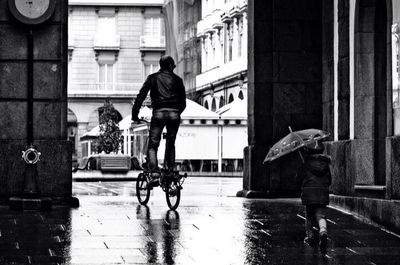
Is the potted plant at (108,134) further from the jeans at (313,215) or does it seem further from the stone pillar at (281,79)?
the jeans at (313,215)

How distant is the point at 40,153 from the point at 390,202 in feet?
17.0

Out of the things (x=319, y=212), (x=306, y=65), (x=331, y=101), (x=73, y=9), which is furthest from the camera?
(x=73, y=9)

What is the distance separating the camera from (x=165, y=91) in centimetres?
1574

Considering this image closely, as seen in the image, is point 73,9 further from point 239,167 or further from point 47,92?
point 47,92

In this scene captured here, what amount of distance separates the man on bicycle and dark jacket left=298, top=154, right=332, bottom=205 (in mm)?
4748

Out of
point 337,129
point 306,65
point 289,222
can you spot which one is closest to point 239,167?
point 306,65

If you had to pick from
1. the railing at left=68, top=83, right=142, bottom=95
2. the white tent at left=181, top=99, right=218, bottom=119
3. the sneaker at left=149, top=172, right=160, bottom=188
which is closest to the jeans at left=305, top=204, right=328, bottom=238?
the sneaker at left=149, top=172, right=160, bottom=188

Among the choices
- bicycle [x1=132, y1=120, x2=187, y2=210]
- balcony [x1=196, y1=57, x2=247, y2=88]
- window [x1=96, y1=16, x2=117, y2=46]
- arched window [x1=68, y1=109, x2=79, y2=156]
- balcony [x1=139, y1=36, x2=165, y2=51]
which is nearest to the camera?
bicycle [x1=132, y1=120, x2=187, y2=210]

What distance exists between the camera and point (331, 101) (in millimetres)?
16656

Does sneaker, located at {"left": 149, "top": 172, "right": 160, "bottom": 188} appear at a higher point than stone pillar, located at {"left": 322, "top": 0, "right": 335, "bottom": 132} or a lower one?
lower

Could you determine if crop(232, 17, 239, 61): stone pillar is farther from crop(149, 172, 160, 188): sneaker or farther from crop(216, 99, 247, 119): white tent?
crop(149, 172, 160, 188): sneaker

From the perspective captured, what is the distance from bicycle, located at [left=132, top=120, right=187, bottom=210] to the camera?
590 inches

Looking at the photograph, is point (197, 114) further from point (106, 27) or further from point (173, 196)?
point (106, 27)

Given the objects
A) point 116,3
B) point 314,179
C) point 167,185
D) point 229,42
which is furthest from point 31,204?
point 116,3
